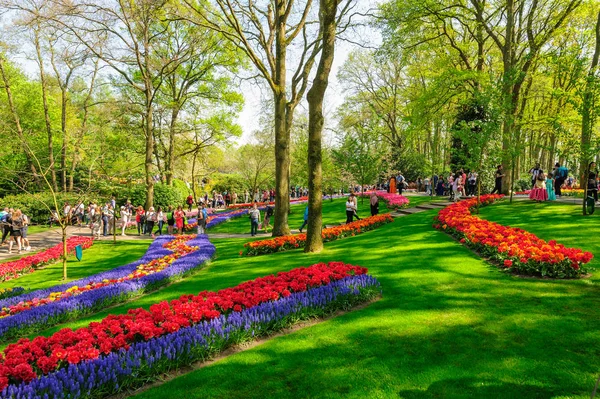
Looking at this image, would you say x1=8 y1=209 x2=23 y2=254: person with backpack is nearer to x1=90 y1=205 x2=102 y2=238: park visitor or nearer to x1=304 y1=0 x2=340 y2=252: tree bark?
x1=90 y1=205 x2=102 y2=238: park visitor

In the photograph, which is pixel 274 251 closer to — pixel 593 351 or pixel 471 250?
pixel 471 250

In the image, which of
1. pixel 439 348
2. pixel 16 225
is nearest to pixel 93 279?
pixel 439 348

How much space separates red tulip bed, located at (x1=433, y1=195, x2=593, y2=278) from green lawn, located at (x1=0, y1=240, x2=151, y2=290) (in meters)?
12.8

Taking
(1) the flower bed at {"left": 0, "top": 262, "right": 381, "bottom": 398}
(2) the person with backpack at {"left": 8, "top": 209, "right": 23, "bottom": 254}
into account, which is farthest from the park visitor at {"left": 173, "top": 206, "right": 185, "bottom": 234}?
(1) the flower bed at {"left": 0, "top": 262, "right": 381, "bottom": 398}

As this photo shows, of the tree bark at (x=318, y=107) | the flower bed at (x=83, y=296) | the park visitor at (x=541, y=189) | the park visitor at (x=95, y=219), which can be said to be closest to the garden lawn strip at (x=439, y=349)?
the tree bark at (x=318, y=107)

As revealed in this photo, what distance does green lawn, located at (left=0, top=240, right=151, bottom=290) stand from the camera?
1209 cm

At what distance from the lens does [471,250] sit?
9609 mm

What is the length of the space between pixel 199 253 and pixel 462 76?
1683cm

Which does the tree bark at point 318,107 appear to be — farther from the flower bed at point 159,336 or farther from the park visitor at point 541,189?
the park visitor at point 541,189

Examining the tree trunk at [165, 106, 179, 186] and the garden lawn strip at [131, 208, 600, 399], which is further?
the tree trunk at [165, 106, 179, 186]

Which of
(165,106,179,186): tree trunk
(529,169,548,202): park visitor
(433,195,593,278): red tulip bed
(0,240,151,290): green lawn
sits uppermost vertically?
(165,106,179,186): tree trunk

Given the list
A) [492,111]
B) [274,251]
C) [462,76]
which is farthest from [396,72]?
[274,251]

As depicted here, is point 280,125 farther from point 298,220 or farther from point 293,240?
point 298,220

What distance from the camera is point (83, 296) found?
8.02 meters
